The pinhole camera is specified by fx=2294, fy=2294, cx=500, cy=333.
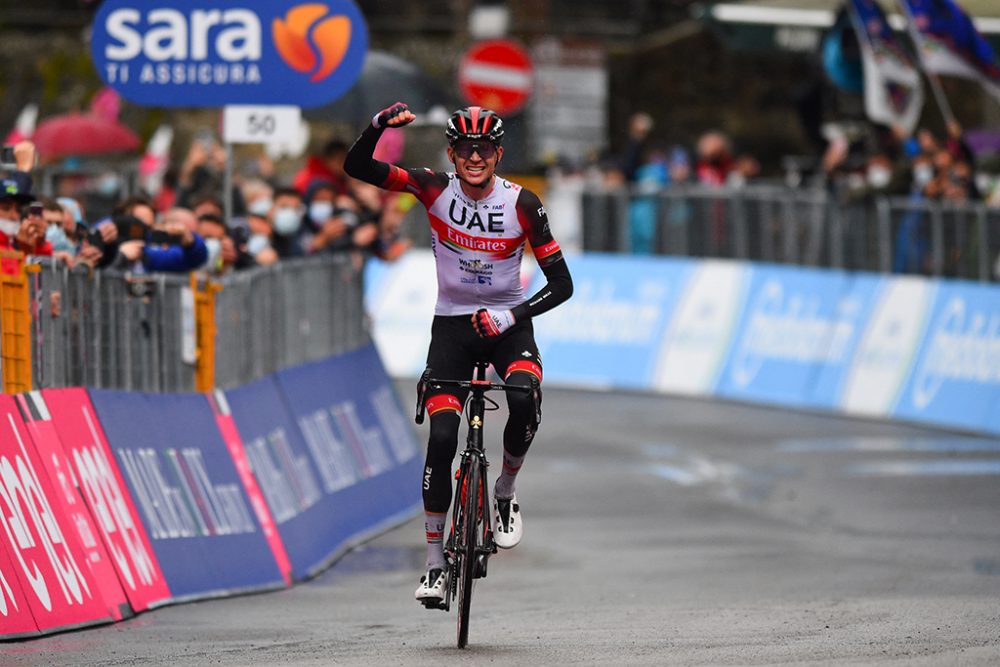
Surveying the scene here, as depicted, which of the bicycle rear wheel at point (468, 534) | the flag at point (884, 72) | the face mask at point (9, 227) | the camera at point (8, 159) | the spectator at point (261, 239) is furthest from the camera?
the flag at point (884, 72)

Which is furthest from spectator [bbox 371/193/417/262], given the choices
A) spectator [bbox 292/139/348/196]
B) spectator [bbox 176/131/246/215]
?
spectator [bbox 176/131/246/215]

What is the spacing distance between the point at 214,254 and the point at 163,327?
5.04ft

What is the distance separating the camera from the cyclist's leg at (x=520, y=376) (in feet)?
35.7

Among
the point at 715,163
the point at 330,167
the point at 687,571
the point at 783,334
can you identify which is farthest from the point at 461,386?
the point at 715,163

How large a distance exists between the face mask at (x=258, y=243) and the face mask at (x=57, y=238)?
11.1ft

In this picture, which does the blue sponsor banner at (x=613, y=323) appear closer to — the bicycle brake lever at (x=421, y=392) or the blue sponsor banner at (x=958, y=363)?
the blue sponsor banner at (x=958, y=363)

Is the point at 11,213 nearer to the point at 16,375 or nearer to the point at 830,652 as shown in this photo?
the point at 16,375

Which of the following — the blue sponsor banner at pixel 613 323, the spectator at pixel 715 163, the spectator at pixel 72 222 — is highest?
the spectator at pixel 72 222

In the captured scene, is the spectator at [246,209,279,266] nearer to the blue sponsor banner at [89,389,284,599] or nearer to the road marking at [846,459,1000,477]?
the blue sponsor banner at [89,389,284,599]

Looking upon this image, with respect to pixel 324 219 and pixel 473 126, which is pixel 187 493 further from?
pixel 324 219

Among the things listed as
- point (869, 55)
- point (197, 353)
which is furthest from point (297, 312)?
point (869, 55)

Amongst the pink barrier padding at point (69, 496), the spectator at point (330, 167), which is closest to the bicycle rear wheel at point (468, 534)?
the pink barrier padding at point (69, 496)

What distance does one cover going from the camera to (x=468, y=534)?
10656 mm

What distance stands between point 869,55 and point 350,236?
744cm
